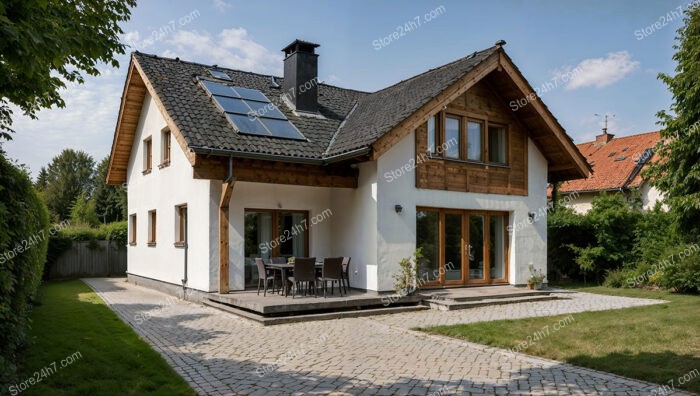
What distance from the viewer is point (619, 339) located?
859 cm

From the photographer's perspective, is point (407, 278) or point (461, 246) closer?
point (407, 278)

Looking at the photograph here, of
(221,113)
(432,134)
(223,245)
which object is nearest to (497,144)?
(432,134)

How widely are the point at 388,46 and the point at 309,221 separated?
5696mm

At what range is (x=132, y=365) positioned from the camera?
269 inches

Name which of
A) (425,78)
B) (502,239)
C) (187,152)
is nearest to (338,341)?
(187,152)

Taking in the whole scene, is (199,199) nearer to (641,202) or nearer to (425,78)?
(425,78)

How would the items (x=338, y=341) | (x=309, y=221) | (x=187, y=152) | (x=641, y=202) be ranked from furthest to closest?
(x=641, y=202) → (x=309, y=221) → (x=187, y=152) → (x=338, y=341)

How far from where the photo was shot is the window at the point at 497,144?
Answer: 15500 mm

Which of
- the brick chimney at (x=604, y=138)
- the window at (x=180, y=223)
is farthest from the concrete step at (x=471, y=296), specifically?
the brick chimney at (x=604, y=138)

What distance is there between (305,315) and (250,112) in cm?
620

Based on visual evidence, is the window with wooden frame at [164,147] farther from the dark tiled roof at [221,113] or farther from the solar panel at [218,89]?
the solar panel at [218,89]

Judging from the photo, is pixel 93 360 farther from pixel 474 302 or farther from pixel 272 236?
pixel 474 302

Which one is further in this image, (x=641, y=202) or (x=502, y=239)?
(x=641, y=202)

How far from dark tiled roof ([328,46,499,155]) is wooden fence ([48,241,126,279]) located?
44.6 feet
